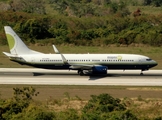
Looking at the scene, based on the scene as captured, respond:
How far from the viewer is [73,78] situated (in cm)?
6531

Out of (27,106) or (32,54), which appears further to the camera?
(32,54)

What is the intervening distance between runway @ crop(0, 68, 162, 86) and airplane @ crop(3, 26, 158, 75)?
4.01 ft

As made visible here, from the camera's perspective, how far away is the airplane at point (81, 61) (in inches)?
2628

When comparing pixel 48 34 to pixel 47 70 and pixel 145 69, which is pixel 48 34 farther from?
pixel 145 69

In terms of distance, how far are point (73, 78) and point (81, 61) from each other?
134 inches

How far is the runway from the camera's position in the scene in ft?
203

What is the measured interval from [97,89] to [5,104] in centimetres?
2031

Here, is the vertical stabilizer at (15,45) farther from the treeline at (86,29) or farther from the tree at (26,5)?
the tree at (26,5)

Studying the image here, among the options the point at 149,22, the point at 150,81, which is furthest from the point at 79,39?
the point at 150,81

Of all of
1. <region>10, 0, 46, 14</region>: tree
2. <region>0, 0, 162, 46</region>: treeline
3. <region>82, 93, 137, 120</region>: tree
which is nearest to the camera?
<region>82, 93, 137, 120</region>: tree

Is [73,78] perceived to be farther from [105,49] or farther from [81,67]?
[105,49]

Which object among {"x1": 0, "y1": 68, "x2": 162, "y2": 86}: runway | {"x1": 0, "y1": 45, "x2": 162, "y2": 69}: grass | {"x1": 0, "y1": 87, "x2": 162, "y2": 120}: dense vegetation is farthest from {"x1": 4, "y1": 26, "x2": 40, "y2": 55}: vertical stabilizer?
{"x1": 0, "y1": 45, "x2": 162, "y2": 69}: grass

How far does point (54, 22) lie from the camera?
395ft

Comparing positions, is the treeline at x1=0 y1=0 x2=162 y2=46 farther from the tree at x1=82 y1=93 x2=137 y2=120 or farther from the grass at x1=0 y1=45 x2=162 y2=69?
the tree at x1=82 y1=93 x2=137 y2=120
